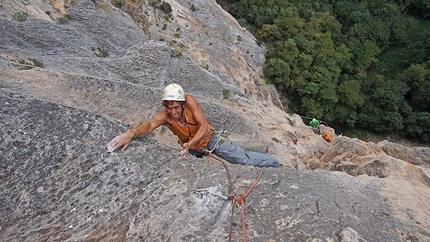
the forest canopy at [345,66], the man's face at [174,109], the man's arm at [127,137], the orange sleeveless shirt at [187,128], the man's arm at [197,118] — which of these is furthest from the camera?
the forest canopy at [345,66]

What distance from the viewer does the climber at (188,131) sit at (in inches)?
206

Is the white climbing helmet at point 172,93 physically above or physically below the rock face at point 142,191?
above

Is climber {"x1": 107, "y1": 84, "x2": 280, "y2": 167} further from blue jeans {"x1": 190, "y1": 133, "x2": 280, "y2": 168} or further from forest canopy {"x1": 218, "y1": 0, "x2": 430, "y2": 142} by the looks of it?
forest canopy {"x1": 218, "y1": 0, "x2": 430, "y2": 142}

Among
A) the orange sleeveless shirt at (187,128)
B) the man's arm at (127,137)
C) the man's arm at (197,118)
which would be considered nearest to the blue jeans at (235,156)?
the orange sleeveless shirt at (187,128)

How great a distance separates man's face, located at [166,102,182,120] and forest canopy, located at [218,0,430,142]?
27563mm

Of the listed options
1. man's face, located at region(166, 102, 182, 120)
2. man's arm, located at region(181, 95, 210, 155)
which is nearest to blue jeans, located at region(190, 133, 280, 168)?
man's arm, located at region(181, 95, 210, 155)

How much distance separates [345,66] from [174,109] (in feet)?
124

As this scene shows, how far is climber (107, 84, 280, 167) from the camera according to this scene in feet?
17.2

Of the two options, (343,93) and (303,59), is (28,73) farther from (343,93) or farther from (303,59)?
(343,93)

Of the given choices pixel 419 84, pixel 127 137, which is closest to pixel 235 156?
pixel 127 137

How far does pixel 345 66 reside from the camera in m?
38.1

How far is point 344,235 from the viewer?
399cm

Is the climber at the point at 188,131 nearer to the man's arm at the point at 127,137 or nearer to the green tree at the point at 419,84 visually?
the man's arm at the point at 127,137

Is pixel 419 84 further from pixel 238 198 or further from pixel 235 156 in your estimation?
pixel 238 198
